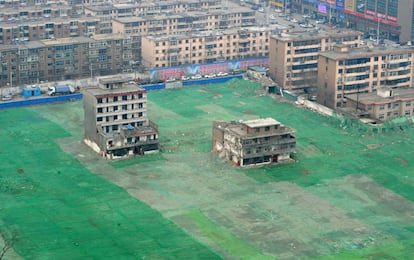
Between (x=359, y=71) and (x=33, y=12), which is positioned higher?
(x=33, y=12)

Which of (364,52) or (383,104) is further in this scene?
(364,52)

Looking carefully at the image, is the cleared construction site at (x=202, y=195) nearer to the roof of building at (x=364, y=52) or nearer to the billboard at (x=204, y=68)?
the roof of building at (x=364, y=52)

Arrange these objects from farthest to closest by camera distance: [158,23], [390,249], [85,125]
→ [158,23], [85,125], [390,249]

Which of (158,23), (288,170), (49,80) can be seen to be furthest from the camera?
(158,23)

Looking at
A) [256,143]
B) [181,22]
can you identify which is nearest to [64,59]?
[181,22]

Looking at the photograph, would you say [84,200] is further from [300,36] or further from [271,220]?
[300,36]

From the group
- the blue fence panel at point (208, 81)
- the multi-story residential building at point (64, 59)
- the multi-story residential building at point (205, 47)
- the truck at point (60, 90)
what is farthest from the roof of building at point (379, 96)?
the multi-story residential building at point (64, 59)

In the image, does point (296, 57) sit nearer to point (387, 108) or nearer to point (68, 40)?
point (387, 108)

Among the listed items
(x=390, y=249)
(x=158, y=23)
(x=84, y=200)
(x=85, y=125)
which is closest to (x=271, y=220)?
(x=390, y=249)
